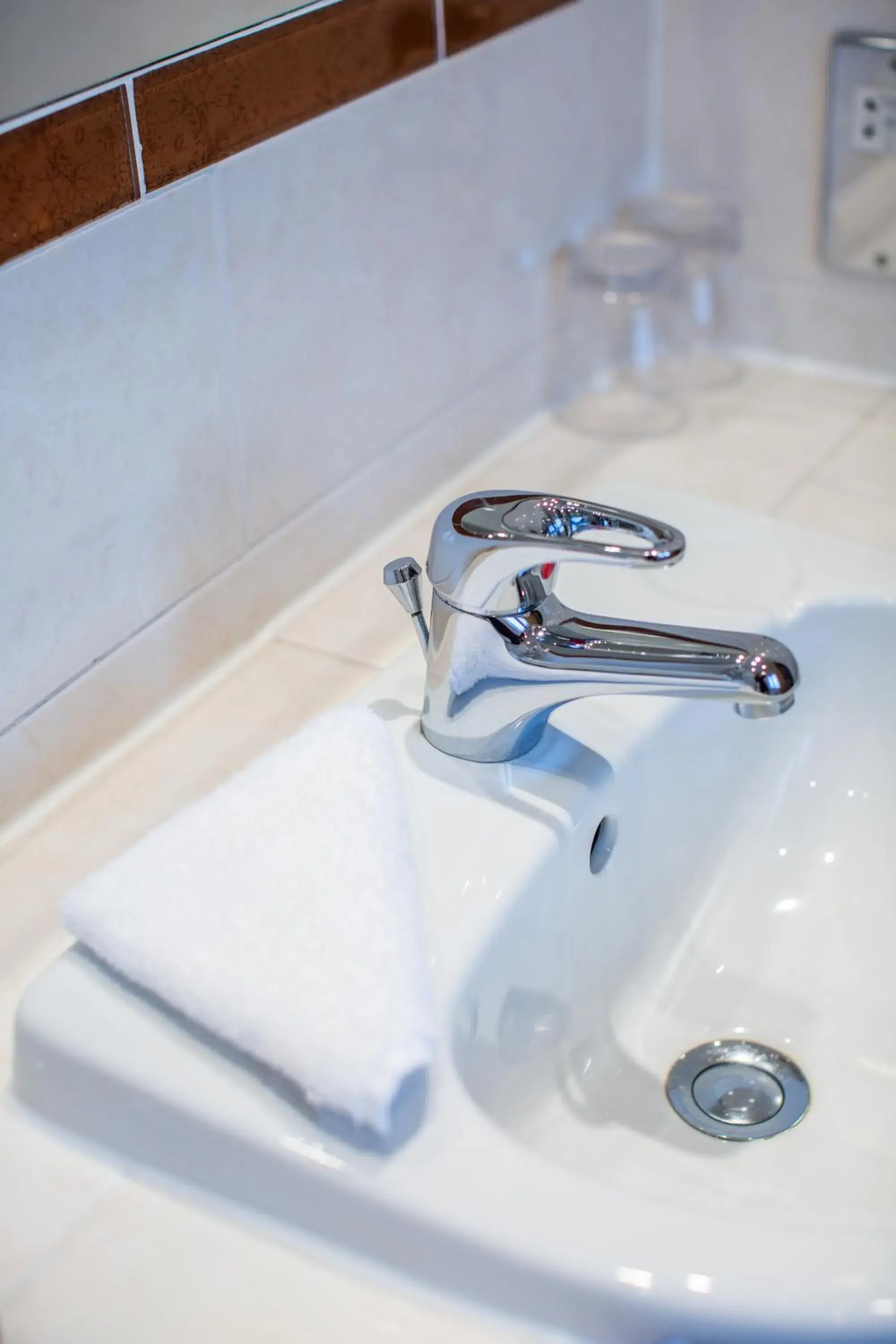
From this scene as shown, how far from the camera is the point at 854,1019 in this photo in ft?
2.37

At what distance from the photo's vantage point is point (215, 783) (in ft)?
2.44

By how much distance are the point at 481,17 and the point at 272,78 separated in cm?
22

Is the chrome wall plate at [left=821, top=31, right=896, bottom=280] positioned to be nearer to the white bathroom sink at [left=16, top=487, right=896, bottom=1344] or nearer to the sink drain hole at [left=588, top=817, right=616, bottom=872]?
the white bathroom sink at [left=16, top=487, right=896, bottom=1344]

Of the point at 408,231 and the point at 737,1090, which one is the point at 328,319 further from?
the point at 737,1090

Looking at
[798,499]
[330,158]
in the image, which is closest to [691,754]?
[798,499]

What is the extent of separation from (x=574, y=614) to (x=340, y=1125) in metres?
0.24

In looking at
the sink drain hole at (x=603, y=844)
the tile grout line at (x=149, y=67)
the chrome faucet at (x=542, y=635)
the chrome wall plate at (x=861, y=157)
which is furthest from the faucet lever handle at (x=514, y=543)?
the chrome wall plate at (x=861, y=157)

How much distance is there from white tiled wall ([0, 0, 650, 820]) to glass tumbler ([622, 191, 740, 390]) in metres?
0.07

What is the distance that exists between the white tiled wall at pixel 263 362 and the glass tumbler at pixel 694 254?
0.23 feet

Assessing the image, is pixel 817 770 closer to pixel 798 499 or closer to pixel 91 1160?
pixel 798 499

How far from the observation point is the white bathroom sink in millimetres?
484

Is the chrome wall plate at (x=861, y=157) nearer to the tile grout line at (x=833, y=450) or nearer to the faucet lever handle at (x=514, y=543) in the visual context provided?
the tile grout line at (x=833, y=450)

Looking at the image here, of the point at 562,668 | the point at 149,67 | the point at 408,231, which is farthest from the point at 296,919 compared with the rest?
the point at 408,231

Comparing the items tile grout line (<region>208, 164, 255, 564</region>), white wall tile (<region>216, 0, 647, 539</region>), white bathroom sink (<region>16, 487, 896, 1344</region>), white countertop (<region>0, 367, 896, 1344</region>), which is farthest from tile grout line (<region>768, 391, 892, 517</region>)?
tile grout line (<region>208, 164, 255, 564</region>)
